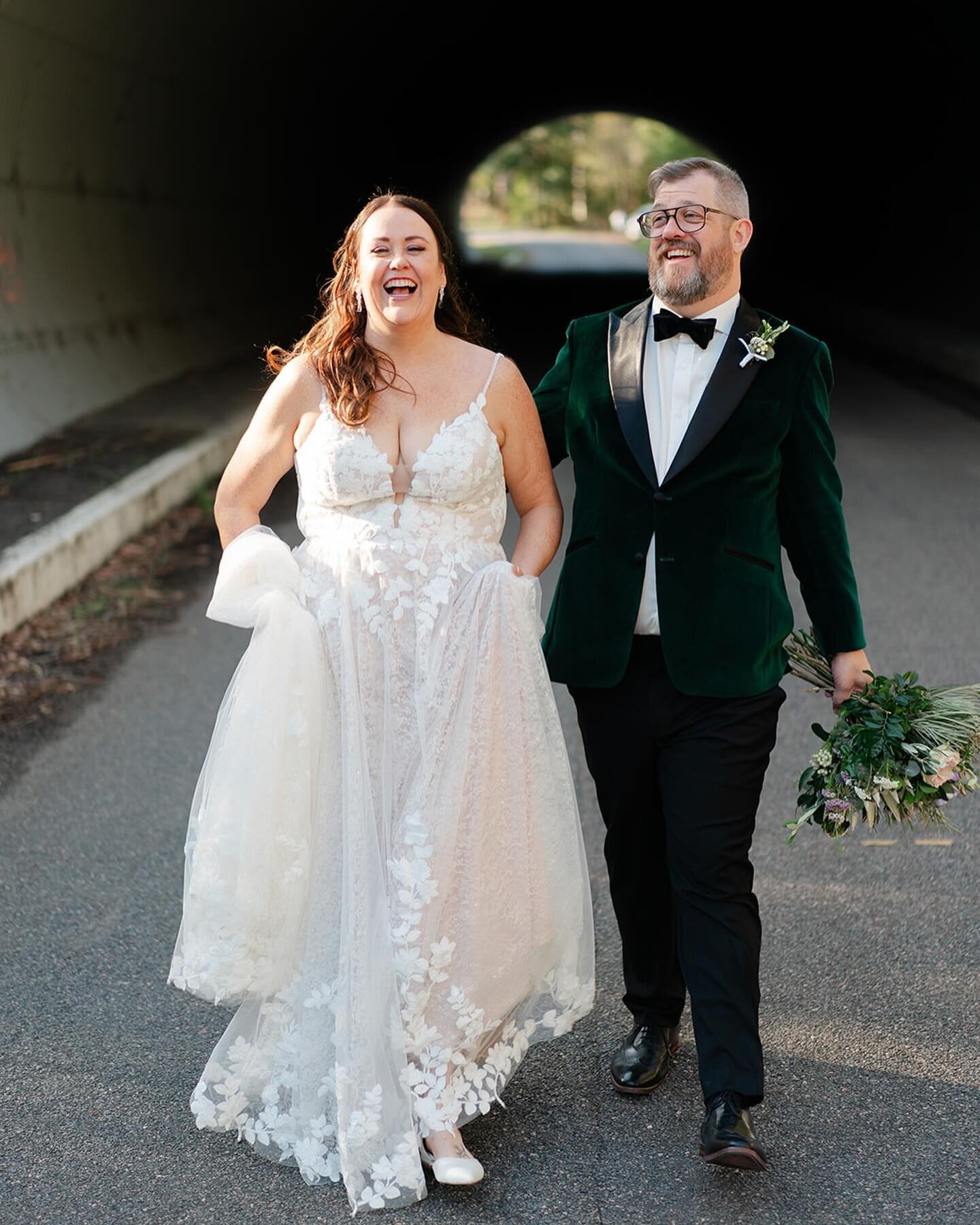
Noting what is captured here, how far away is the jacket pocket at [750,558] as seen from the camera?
3504 millimetres

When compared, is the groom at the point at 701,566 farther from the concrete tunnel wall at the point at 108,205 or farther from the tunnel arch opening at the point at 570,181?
the tunnel arch opening at the point at 570,181

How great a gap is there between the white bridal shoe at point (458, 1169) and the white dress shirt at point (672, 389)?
1316 mm

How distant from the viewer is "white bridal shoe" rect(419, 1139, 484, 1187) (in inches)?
128

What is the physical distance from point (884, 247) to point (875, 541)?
15818 mm

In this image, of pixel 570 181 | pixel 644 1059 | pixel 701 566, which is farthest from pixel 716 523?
pixel 570 181

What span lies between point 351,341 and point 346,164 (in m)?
23.3

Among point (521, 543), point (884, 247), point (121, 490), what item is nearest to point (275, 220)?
point (884, 247)

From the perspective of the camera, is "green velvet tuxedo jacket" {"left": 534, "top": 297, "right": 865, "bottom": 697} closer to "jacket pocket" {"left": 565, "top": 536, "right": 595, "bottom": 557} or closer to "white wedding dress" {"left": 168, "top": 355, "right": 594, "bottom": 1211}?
"jacket pocket" {"left": 565, "top": 536, "right": 595, "bottom": 557}

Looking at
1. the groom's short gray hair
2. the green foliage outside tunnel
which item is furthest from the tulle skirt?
the green foliage outside tunnel

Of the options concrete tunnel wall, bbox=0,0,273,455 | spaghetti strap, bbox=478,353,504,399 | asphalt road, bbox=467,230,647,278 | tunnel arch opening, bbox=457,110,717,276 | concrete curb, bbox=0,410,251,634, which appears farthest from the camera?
tunnel arch opening, bbox=457,110,717,276

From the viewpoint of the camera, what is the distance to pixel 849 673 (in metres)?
3.65

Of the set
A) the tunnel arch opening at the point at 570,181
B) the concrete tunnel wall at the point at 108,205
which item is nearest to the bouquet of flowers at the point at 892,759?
the concrete tunnel wall at the point at 108,205

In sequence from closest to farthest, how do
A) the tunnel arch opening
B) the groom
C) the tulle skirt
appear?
1. the tulle skirt
2. the groom
3. the tunnel arch opening

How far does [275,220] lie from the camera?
20547mm
